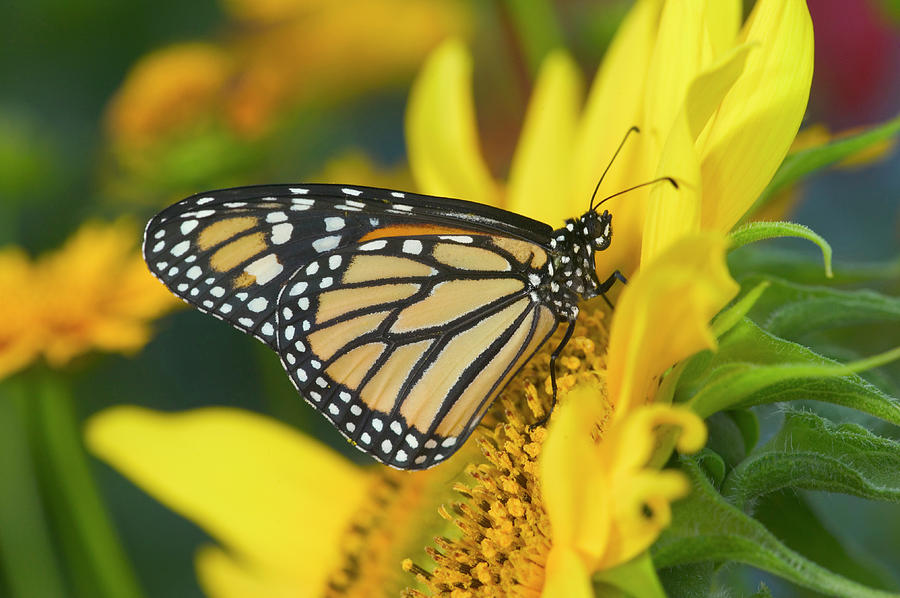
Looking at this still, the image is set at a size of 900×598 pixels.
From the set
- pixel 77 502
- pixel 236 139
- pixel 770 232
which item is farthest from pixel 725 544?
pixel 236 139

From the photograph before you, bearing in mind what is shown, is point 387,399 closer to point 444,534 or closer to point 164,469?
point 444,534

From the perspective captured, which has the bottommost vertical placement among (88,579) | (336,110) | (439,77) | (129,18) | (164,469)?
(88,579)

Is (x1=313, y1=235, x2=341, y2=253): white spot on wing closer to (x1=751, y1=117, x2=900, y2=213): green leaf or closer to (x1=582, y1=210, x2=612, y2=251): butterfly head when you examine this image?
(x1=582, y1=210, x2=612, y2=251): butterfly head

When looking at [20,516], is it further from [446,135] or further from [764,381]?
[764,381]

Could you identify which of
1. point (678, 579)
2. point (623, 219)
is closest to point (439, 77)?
point (623, 219)

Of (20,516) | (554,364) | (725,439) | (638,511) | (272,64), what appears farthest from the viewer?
(272,64)
